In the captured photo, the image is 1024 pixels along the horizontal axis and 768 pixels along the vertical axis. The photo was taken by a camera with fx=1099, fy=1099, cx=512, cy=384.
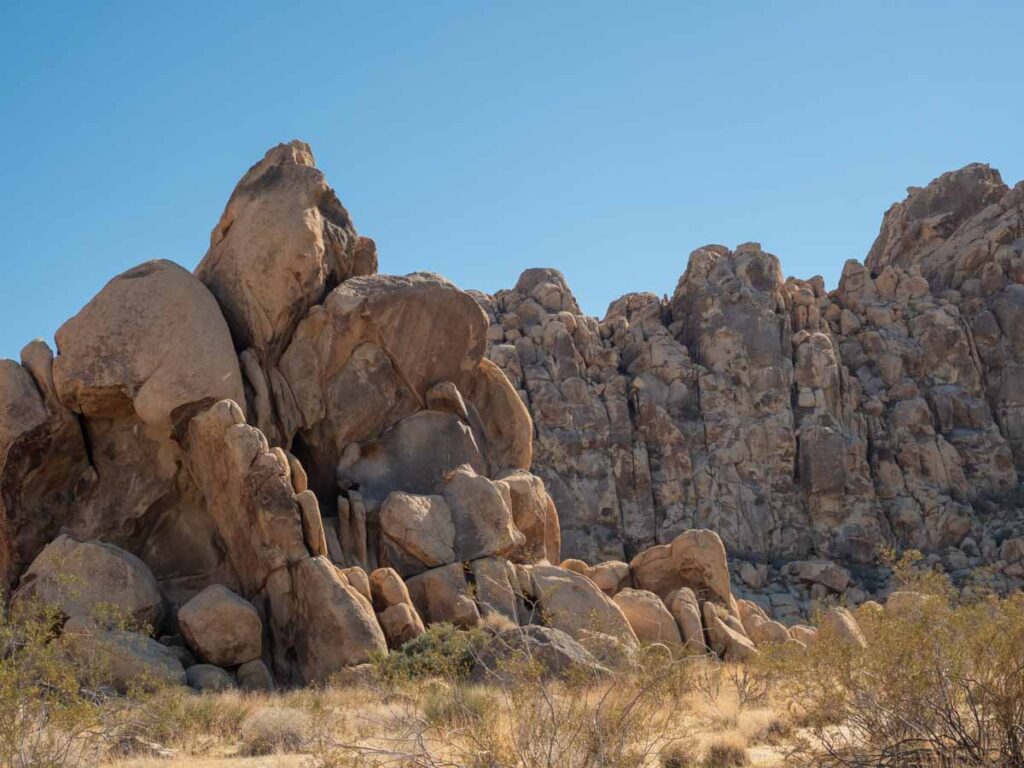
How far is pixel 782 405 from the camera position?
5594cm

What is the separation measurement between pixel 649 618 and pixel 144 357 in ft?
40.7

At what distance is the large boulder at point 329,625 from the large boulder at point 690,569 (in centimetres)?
948

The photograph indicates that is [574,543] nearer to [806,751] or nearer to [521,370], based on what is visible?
[521,370]

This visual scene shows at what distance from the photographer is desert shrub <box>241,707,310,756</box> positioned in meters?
14.2

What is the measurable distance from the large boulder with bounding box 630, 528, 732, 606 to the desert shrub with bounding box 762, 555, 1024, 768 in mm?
14809

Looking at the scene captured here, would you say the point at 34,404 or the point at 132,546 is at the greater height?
the point at 34,404

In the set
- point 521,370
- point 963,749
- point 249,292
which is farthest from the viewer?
point 521,370

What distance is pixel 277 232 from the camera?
83.8 feet

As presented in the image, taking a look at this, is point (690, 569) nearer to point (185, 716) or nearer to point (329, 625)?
point (329, 625)

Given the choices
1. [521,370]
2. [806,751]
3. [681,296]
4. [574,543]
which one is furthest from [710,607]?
[681,296]

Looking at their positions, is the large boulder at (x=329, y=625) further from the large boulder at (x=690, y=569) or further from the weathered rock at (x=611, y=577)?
the large boulder at (x=690, y=569)

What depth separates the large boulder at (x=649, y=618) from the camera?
2452cm

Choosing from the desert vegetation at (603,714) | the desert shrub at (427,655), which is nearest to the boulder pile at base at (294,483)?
the desert shrub at (427,655)

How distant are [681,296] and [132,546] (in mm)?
42819
